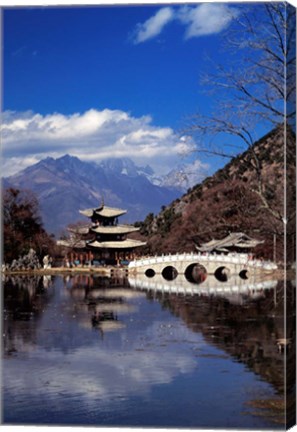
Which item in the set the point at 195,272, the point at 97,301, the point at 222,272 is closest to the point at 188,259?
the point at 222,272

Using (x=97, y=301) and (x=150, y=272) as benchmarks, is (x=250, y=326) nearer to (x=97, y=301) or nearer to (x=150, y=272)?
(x=97, y=301)

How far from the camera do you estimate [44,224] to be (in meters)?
7.46

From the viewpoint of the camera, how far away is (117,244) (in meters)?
17.3

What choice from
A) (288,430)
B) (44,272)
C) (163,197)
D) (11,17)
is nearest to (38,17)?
(11,17)

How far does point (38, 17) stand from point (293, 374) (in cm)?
297

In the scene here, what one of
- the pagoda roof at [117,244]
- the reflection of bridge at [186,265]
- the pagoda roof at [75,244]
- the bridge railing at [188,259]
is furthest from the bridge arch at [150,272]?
the pagoda roof at [75,244]

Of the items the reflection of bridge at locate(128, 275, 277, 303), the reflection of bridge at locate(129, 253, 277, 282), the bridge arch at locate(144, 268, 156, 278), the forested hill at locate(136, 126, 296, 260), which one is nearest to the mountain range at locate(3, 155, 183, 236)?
the forested hill at locate(136, 126, 296, 260)

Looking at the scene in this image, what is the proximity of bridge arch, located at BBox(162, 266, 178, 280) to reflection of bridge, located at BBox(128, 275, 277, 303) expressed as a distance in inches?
7.1

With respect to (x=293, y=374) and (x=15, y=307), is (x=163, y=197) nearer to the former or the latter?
(x=293, y=374)

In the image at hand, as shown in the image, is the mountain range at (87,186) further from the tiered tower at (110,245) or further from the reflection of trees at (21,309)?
the tiered tower at (110,245)

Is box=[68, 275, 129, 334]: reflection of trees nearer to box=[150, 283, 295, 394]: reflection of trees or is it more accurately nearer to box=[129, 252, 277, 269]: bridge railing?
box=[150, 283, 295, 394]: reflection of trees

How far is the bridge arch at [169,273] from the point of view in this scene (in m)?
16.7

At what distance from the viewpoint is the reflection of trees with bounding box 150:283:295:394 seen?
17.4 ft

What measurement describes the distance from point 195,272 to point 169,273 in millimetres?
1673
